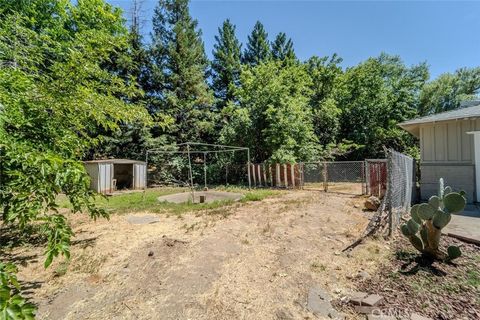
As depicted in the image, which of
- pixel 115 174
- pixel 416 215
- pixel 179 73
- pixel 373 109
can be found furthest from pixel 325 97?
pixel 416 215

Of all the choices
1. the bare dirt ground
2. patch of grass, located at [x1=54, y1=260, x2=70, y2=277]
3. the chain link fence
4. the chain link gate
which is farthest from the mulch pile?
the chain link gate

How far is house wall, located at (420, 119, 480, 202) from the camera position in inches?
300

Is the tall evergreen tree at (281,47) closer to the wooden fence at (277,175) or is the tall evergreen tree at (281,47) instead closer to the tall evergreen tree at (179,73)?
the tall evergreen tree at (179,73)

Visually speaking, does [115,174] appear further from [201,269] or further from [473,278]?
[473,278]

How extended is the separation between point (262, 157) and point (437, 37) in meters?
11.1

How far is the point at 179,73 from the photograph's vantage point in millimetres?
20375

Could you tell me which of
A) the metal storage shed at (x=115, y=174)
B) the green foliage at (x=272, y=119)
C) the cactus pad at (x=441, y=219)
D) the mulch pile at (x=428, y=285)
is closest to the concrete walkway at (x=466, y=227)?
the mulch pile at (x=428, y=285)

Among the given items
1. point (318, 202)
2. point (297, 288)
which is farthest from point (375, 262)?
point (318, 202)

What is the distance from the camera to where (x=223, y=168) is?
1727cm

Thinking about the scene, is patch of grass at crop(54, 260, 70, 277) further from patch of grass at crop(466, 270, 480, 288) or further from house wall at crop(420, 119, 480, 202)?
house wall at crop(420, 119, 480, 202)

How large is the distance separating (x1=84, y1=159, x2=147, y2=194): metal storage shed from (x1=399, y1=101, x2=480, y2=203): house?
35.6ft

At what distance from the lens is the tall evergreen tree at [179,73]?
1955cm

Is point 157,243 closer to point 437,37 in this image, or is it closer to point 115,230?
point 115,230

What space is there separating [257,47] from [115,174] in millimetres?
17617
